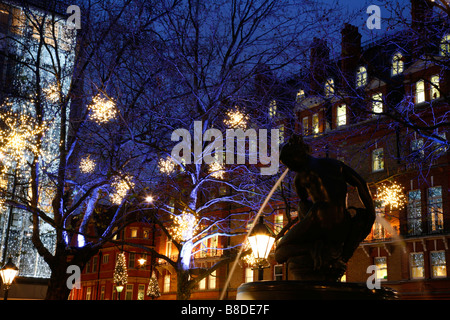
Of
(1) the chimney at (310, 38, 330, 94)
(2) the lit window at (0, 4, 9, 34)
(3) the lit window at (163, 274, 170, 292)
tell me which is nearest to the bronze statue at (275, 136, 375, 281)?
(1) the chimney at (310, 38, 330, 94)

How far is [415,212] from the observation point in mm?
30250

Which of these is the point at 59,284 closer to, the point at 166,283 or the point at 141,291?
the point at 166,283

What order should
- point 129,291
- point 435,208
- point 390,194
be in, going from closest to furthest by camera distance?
point 390,194 → point 435,208 → point 129,291

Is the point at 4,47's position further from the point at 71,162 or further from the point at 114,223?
the point at 114,223

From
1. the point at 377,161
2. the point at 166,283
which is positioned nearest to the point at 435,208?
the point at 377,161

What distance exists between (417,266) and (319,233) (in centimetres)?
2743

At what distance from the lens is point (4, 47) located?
806 inches

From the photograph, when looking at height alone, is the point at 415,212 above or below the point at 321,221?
above

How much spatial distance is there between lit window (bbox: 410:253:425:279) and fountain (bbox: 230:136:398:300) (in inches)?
1050

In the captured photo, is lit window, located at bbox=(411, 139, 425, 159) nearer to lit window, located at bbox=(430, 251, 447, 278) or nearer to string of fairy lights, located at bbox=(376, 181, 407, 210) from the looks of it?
string of fairy lights, located at bbox=(376, 181, 407, 210)

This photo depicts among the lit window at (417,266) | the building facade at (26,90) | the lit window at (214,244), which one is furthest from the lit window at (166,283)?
the building facade at (26,90)

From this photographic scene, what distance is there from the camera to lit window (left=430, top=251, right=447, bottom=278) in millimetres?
28703

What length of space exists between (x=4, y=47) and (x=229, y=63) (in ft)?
33.1

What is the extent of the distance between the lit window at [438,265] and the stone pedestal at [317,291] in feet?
87.3
